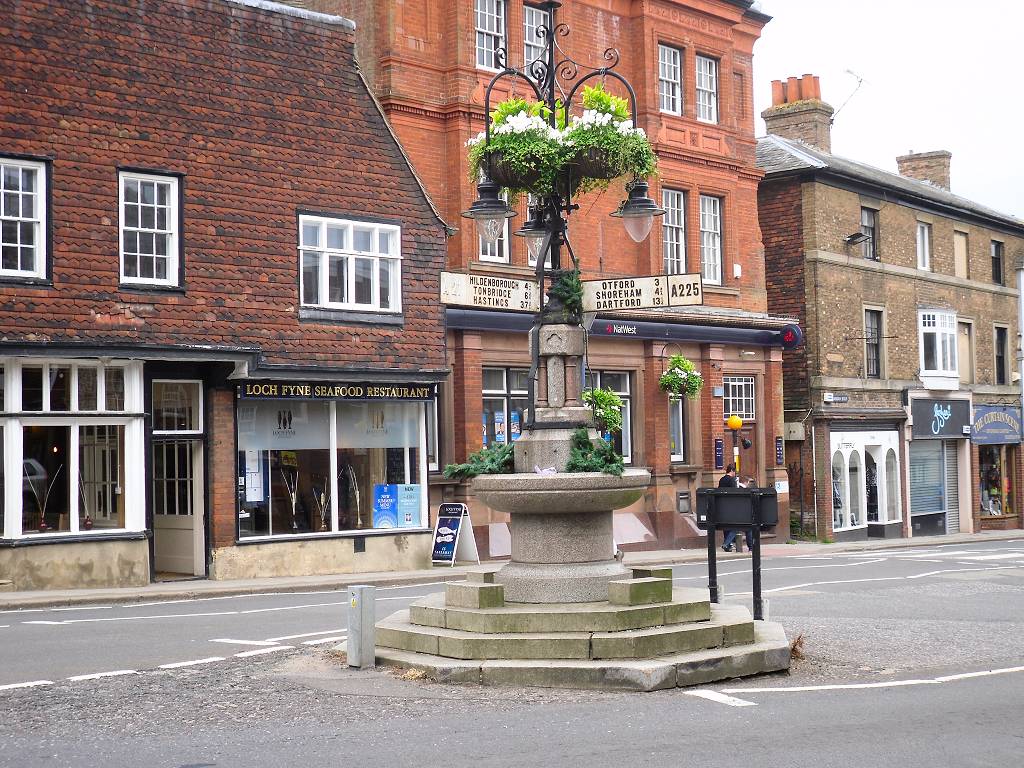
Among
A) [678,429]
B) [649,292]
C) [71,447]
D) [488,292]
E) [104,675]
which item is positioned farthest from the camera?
[678,429]

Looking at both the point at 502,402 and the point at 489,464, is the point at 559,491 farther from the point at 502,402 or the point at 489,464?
the point at 502,402

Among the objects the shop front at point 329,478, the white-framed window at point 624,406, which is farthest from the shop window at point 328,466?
the white-framed window at point 624,406

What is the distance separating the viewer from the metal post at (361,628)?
1034 cm

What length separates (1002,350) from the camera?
44500mm

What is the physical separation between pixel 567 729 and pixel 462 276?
4225 millimetres

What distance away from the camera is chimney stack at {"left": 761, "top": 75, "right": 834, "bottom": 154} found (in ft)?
130

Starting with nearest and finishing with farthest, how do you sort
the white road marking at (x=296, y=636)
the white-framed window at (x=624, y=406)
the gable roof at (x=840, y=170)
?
the white road marking at (x=296, y=636) < the white-framed window at (x=624, y=406) < the gable roof at (x=840, y=170)

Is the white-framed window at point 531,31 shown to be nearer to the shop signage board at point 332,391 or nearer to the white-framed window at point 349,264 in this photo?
the white-framed window at point 349,264

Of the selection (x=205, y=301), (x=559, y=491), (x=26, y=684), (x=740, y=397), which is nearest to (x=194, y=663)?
(x=26, y=684)

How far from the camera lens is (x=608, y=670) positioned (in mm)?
9516

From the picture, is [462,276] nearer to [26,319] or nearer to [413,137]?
[26,319]

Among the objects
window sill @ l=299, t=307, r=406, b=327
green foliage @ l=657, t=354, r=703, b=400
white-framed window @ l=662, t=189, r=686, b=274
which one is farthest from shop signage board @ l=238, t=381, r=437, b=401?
white-framed window @ l=662, t=189, r=686, b=274

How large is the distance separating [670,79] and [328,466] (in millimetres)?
13790

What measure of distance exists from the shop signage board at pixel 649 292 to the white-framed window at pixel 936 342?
30.1 meters
